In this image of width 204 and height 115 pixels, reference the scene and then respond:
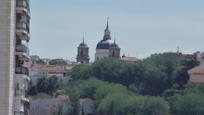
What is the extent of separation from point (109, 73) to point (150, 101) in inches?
750

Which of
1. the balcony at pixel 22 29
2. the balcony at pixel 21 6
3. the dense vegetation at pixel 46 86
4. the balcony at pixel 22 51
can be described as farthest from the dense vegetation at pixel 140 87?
the balcony at pixel 21 6

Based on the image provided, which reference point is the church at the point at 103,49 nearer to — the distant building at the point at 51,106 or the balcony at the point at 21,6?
the distant building at the point at 51,106

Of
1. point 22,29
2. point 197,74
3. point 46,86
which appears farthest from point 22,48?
point 46,86

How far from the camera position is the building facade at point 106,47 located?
130 meters

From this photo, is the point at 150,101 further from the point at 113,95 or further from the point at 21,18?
the point at 21,18

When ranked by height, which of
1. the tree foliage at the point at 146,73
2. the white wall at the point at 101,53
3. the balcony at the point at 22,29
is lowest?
the tree foliage at the point at 146,73

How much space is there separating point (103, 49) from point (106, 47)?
1.44 m

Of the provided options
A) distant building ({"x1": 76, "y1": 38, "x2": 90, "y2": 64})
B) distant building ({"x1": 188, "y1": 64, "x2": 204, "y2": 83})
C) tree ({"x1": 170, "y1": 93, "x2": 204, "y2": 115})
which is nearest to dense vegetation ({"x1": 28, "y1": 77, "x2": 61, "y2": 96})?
tree ({"x1": 170, "y1": 93, "x2": 204, "y2": 115})

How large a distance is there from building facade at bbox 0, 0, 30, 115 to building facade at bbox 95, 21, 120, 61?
10399 centimetres

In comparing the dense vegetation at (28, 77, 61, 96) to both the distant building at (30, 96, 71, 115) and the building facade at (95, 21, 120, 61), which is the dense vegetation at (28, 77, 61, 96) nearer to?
the distant building at (30, 96, 71, 115)

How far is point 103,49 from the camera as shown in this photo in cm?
13325

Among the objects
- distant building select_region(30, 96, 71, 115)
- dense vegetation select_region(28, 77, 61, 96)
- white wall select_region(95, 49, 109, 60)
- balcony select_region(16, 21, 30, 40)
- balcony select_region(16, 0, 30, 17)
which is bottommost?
distant building select_region(30, 96, 71, 115)

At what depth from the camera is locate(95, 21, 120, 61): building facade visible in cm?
12975

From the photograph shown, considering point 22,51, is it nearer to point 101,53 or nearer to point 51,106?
point 51,106
